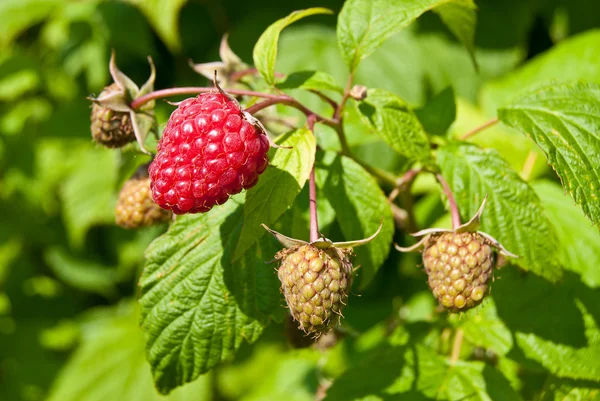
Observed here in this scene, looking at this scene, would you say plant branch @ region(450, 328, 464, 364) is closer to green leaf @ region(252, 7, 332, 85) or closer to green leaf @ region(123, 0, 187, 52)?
green leaf @ region(252, 7, 332, 85)

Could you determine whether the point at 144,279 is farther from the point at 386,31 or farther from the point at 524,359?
A: the point at 524,359

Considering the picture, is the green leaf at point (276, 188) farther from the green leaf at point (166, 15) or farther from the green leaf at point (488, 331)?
the green leaf at point (166, 15)

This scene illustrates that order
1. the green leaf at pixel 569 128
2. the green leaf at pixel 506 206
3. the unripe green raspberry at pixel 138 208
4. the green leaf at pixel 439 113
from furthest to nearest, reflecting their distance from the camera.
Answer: the green leaf at pixel 439 113 < the unripe green raspberry at pixel 138 208 < the green leaf at pixel 506 206 < the green leaf at pixel 569 128

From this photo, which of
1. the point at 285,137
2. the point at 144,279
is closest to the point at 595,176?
the point at 285,137

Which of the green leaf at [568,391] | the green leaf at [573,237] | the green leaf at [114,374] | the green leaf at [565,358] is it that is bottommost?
the green leaf at [114,374]

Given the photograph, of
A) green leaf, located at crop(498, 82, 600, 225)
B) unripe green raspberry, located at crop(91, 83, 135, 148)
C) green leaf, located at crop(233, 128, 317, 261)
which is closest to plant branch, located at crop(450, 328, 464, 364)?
green leaf, located at crop(498, 82, 600, 225)

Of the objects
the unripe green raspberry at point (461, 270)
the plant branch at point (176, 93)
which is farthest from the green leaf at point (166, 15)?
the unripe green raspberry at point (461, 270)

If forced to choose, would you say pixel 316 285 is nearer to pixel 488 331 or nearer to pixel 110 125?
pixel 110 125

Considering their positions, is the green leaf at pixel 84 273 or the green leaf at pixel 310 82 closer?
the green leaf at pixel 310 82
